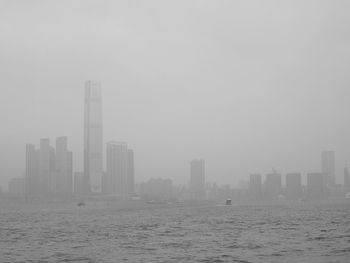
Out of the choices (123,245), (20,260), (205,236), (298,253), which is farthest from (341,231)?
(20,260)

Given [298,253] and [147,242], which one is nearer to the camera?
[298,253]

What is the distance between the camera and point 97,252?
1665 inches

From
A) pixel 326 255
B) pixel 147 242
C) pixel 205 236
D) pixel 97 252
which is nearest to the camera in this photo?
pixel 326 255

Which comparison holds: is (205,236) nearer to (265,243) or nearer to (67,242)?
(265,243)

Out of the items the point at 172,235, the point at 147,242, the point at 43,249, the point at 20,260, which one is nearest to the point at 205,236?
the point at 172,235

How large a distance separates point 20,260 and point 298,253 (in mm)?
19271

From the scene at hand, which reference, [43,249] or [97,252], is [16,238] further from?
[97,252]

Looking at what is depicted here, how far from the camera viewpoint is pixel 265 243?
4631 cm

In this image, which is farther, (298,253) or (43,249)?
(43,249)

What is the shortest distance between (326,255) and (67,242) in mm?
23882

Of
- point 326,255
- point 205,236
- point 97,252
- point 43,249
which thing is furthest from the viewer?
point 205,236

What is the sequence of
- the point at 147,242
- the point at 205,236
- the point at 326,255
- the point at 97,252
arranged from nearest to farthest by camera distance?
the point at 326,255
the point at 97,252
the point at 147,242
the point at 205,236

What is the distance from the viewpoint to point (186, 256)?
3872 cm

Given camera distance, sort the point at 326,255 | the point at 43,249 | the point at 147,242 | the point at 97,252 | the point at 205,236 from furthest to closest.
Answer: the point at 205,236, the point at 147,242, the point at 43,249, the point at 97,252, the point at 326,255
